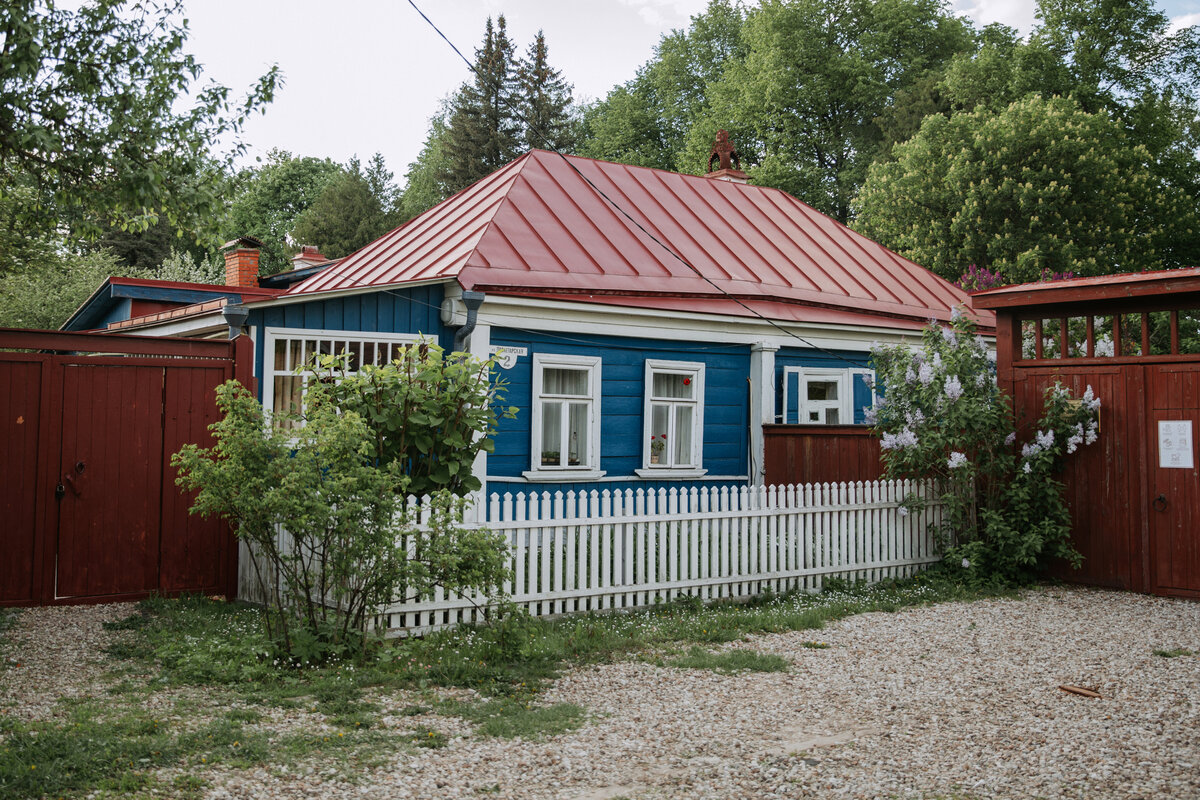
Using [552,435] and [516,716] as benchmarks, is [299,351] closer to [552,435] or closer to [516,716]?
[552,435]

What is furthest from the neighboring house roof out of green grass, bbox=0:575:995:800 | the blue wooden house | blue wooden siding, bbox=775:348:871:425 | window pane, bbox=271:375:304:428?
green grass, bbox=0:575:995:800

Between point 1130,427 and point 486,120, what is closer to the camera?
point 1130,427

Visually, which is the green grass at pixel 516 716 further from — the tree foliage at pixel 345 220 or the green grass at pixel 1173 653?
the tree foliage at pixel 345 220

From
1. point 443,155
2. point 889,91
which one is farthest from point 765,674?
point 443,155

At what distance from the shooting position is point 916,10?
3888 centimetres

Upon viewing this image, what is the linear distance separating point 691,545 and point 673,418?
3.46 meters

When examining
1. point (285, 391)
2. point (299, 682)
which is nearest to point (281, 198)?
point (285, 391)

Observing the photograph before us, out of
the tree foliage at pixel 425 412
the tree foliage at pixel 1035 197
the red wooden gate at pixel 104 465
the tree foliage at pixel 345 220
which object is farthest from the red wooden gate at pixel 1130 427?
the tree foliage at pixel 345 220

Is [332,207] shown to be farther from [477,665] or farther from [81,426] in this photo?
[477,665]

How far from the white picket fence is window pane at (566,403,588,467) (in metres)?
1.05

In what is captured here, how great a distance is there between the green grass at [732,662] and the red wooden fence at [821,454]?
556 centimetres

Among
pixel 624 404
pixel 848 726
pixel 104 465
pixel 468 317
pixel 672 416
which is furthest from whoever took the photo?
pixel 672 416

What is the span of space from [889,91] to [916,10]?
3422 mm

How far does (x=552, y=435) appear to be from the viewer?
39.9 ft
